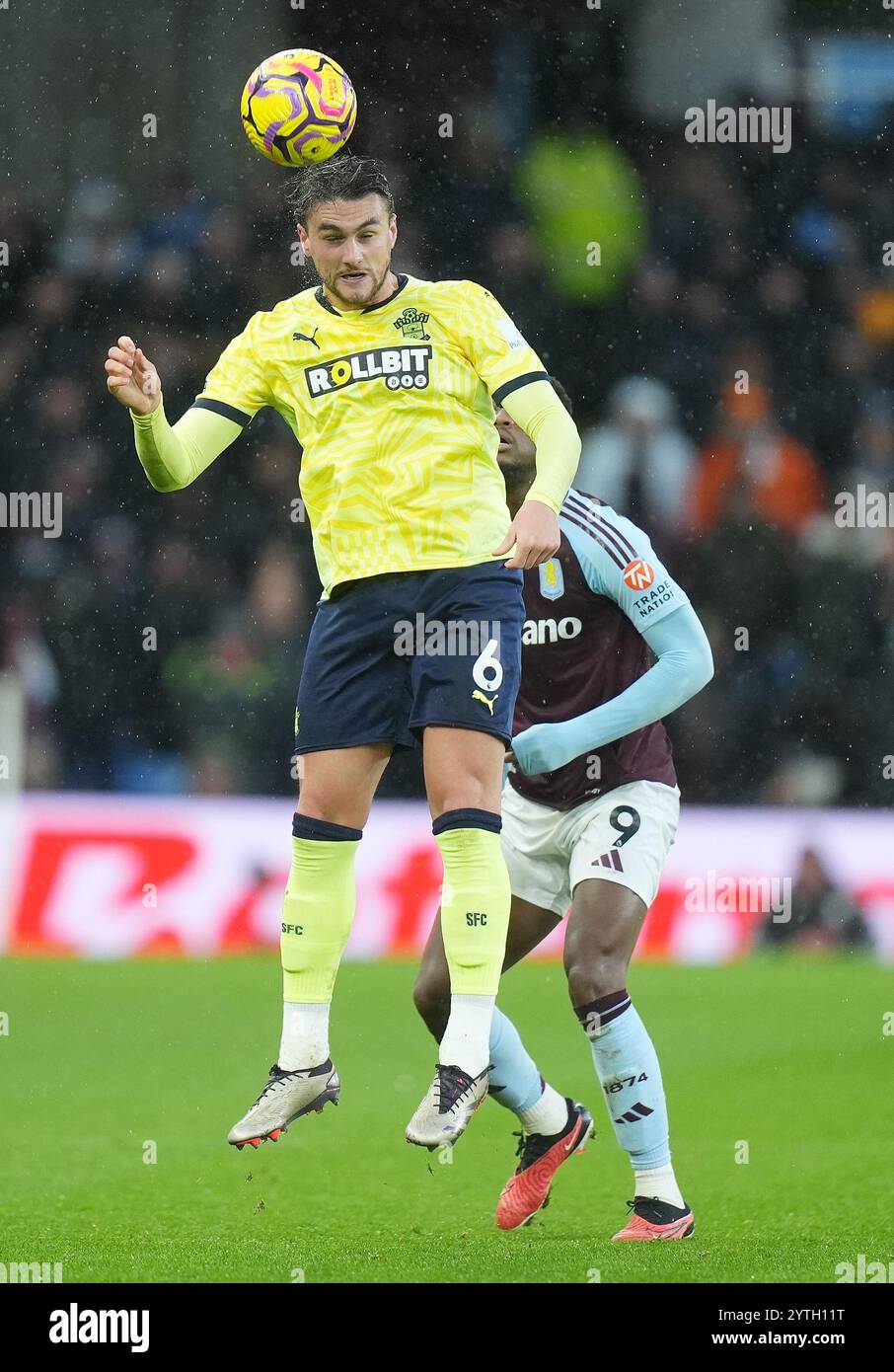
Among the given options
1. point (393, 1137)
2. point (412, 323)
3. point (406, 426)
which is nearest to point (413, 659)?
point (406, 426)

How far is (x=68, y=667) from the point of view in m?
11.0

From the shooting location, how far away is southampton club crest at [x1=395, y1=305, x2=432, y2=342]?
4.59 metres

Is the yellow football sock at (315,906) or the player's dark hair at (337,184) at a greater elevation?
the player's dark hair at (337,184)

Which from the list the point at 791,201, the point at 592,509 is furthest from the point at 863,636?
the point at 592,509

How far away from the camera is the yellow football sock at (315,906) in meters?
4.61

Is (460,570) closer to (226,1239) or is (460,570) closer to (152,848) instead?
(226,1239)

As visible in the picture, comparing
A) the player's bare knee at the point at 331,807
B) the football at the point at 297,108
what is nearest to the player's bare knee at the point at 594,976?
the player's bare knee at the point at 331,807

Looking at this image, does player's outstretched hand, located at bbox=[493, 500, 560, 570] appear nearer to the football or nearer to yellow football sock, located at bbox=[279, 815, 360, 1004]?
yellow football sock, located at bbox=[279, 815, 360, 1004]

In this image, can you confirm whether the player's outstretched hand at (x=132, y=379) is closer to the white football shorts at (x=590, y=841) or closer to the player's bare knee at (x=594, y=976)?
the white football shorts at (x=590, y=841)

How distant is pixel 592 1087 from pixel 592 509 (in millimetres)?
2919

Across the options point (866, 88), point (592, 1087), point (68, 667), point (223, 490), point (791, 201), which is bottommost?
point (592, 1087)

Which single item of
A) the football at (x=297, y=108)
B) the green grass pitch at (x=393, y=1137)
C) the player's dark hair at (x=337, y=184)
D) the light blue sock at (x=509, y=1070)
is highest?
the football at (x=297, y=108)

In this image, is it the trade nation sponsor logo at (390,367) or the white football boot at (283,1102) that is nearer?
the white football boot at (283,1102)

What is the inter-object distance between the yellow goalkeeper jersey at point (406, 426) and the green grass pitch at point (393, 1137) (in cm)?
167
